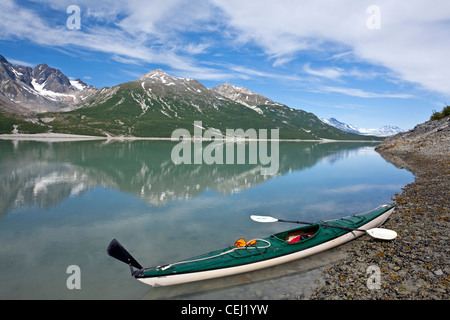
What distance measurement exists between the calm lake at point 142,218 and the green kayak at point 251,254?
26.2 inches

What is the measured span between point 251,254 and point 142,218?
41.7ft

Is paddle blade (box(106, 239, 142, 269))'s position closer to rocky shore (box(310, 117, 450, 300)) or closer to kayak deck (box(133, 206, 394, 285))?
kayak deck (box(133, 206, 394, 285))

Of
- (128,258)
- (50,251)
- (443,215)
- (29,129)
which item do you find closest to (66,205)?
(50,251)

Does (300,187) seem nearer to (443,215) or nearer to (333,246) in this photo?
(443,215)

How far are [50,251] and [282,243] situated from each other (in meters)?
14.0

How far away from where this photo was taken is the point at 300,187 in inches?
1483

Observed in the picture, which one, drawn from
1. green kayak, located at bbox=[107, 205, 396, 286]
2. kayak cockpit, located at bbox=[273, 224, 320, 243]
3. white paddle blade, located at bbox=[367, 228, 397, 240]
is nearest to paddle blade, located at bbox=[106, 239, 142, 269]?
green kayak, located at bbox=[107, 205, 396, 286]

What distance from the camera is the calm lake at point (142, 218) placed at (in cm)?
1291

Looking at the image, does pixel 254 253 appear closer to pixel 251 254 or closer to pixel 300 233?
pixel 251 254

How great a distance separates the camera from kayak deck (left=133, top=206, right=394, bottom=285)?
39.4ft

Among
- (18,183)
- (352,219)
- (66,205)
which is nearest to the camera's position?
(352,219)

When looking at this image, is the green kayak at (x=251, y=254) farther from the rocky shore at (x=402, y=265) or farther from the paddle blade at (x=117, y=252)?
the rocky shore at (x=402, y=265)

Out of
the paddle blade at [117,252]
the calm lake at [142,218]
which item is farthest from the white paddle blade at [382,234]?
the paddle blade at [117,252]

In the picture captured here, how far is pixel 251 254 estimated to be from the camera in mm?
13664
